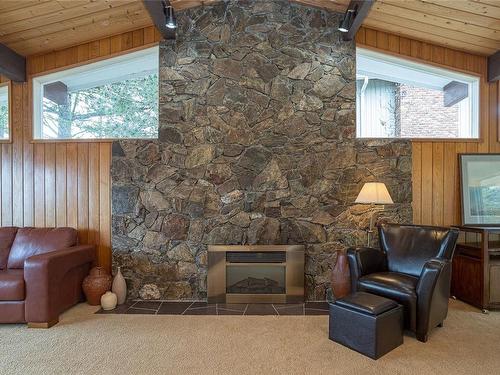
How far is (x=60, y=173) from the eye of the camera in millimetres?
4117

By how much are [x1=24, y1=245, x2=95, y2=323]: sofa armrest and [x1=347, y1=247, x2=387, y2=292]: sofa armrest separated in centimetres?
290

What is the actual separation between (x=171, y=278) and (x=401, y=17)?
411 centimetres

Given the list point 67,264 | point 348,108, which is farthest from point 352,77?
point 67,264

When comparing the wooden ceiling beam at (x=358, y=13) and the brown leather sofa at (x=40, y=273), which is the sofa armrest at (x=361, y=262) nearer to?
the wooden ceiling beam at (x=358, y=13)

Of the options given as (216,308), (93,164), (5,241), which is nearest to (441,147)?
(216,308)

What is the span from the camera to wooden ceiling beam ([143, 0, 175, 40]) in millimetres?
3260

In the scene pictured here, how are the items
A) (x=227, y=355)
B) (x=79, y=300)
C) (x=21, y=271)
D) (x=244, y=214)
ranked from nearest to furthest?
(x=227, y=355), (x=21, y=271), (x=79, y=300), (x=244, y=214)

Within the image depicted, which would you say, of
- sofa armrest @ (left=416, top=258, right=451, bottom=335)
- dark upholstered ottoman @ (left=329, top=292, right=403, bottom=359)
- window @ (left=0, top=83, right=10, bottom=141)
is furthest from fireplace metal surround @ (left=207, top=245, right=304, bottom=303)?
window @ (left=0, top=83, right=10, bottom=141)

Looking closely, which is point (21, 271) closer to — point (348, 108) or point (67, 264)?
point (67, 264)

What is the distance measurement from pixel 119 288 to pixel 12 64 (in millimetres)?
2994

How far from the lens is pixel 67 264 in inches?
132

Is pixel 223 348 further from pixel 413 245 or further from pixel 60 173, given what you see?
pixel 60 173

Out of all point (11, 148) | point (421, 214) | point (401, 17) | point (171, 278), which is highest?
point (401, 17)

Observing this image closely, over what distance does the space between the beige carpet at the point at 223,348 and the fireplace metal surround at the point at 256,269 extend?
1.62 feet
